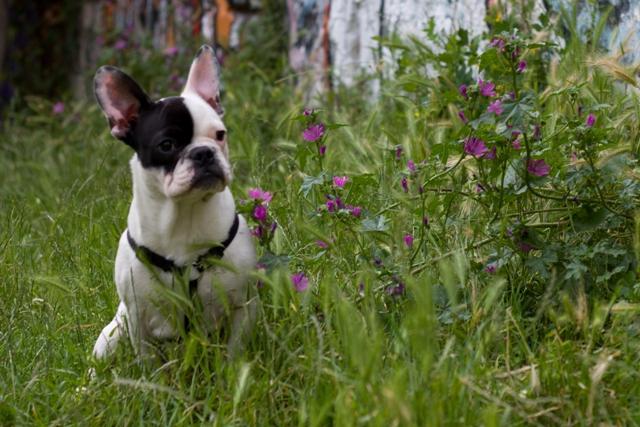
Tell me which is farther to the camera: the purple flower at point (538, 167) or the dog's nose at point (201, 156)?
the purple flower at point (538, 167)

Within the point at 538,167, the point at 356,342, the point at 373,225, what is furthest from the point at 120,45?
the point at 356,342

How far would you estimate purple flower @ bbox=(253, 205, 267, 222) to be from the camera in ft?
8.61

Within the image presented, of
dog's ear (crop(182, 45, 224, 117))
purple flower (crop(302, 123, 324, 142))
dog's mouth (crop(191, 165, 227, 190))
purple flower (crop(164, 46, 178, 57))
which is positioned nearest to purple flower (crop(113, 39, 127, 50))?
purple flower (crop(164, 46, 178, 57))

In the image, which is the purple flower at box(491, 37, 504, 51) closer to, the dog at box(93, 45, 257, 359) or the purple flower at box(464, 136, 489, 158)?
the purple flower at box(464, 136, 489, 158)

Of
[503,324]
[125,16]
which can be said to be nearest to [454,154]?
[503,324]

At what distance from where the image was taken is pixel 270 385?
7.75 feet

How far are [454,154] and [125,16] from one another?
5770 millimetres

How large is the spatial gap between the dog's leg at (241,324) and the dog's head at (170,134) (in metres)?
0.34

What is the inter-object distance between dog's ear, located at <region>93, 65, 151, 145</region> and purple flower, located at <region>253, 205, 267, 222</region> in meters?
0.42

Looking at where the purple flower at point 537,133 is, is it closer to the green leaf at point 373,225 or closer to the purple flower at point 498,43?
the purple flower at point 498,43

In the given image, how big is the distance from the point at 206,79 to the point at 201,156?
40 centimetres

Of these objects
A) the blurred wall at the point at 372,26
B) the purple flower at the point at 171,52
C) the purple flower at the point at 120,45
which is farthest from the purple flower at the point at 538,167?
the purple flower at the point at 120,45

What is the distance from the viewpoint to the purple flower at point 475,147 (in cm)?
271

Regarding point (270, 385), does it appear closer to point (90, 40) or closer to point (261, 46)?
point (261, 46)
